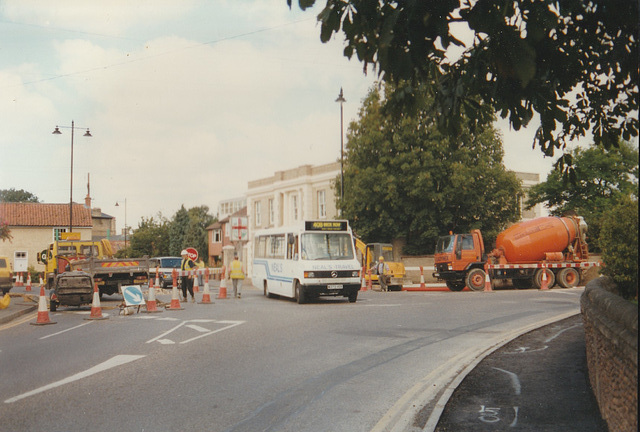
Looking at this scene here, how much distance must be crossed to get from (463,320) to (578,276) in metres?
14.9

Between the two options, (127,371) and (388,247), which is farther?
(388,247)

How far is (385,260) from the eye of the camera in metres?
31.8

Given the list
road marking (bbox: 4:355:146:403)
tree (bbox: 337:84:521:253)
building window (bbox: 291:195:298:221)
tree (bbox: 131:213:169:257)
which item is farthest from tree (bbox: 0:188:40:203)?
road marking (bbox: 4:355:146:403)

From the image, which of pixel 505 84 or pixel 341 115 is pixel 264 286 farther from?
pixel 505 84

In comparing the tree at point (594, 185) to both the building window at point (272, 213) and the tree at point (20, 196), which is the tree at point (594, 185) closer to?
the building window at point (272, 213)

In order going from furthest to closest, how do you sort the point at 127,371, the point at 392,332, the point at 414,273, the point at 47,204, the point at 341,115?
the point at 47,204 < the point at 341,115 < the point at 414,273 < the point at 392,332 < the point at 127,371

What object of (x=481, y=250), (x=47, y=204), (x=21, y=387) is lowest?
(x=21, y=387)

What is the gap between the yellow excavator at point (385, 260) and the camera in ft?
100

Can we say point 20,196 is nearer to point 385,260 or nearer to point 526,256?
point 385,260

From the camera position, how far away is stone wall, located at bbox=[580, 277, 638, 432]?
169 inches

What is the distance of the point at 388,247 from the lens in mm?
32406

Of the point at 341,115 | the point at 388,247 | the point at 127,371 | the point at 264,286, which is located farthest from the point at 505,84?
the point at 341,115

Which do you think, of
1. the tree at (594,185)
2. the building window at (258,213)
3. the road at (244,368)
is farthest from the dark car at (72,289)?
the building window at (258,213)

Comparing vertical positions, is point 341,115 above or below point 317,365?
above
